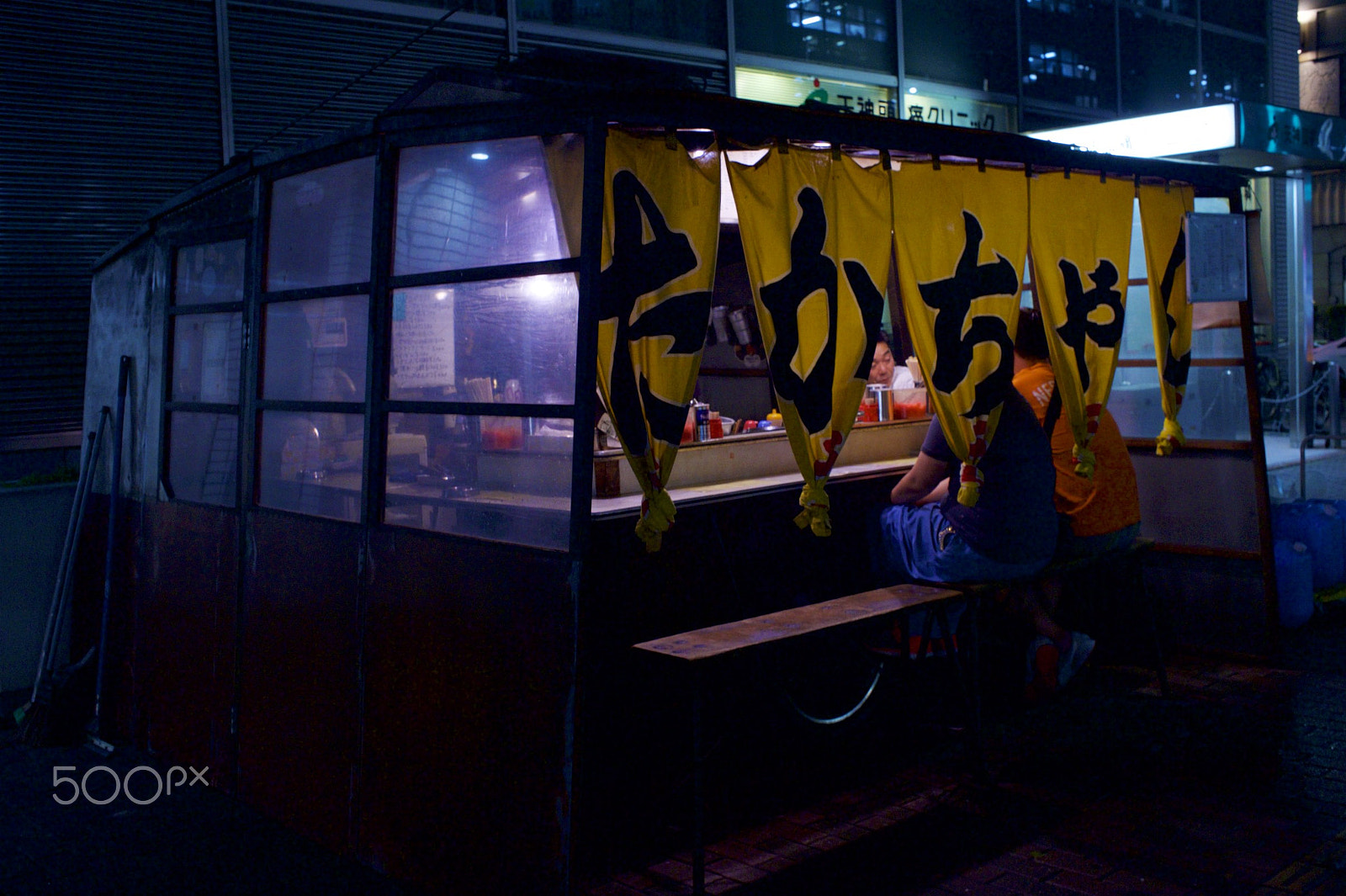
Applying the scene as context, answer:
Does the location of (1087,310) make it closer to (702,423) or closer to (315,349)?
(702,423)

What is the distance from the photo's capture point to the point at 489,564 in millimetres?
4328

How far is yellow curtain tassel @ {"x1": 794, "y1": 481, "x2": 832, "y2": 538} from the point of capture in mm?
4852

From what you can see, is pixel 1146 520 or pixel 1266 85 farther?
pixel 1266 85

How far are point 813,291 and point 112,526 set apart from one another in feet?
15.4

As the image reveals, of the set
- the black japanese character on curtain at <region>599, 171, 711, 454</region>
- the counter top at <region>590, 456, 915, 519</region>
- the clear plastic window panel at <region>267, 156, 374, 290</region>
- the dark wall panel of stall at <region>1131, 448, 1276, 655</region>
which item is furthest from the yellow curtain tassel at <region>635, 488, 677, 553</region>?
the dark wall panel of stall at <region>1131, 448, 1276, 655</region>

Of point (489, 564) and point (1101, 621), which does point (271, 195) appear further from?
point (1101, 621)

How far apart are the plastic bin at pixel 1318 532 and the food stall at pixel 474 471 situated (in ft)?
11.8

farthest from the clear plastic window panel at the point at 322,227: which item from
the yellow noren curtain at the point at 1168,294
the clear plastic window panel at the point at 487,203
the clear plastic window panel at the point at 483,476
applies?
the yellow noren curtain at the point at 1168,294

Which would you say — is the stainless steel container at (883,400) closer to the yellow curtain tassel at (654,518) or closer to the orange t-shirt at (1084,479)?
the orange t-shirt at (1084,479)

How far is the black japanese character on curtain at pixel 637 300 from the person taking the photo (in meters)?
4.25

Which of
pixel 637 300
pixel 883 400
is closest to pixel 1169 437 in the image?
pixel 883 400

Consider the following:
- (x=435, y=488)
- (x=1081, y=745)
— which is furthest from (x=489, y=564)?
(x=1081, y=745)

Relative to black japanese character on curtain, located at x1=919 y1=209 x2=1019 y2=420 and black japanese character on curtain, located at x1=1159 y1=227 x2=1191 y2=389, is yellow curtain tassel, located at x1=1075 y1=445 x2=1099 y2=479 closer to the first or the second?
black japanese character on curtain, located at x1=919 y1=209 x2=1019 y2=420

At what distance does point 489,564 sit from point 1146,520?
17.5ft
